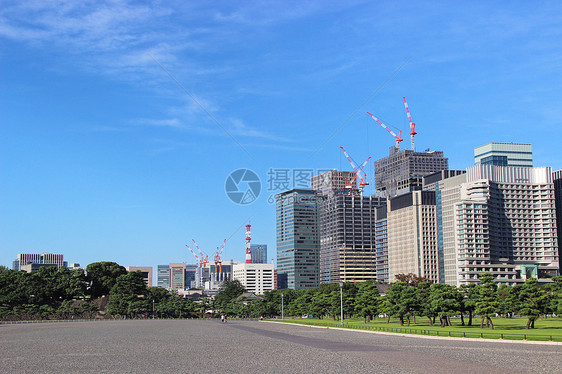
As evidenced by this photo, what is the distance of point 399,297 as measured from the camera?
302 feet

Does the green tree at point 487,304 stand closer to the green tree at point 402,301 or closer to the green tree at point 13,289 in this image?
the green tree at point 402,301

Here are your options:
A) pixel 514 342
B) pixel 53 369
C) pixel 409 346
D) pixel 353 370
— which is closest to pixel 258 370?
pixel 353 370

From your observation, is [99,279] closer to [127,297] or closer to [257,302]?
[127,297]

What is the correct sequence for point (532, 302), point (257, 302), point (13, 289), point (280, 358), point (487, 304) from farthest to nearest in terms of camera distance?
point (257, 302)
point (13, 289)
point (532, 302)
point (487, 304)
point (280, 358)

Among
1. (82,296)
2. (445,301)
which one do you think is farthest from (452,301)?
(82,296)

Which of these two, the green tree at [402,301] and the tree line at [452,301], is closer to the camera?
the tree line at [452,301]

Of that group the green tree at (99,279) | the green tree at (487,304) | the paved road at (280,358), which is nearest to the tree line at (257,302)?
the green tree at (99,279)

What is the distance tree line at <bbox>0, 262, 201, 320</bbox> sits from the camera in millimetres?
131375

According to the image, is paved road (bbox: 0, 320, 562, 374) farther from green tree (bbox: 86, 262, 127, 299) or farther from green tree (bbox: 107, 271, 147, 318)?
green tree (bbox: 86, 262, 127, 299)

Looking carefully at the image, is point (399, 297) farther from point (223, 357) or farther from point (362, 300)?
point (223, 357)

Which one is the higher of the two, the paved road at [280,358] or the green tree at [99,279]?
the green tree at [99,279]

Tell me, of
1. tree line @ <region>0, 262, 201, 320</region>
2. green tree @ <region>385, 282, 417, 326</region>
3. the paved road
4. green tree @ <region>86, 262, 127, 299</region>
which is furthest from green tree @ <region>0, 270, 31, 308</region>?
the paved road

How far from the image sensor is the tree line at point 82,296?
131 m

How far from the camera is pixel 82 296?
156625 millimetres
